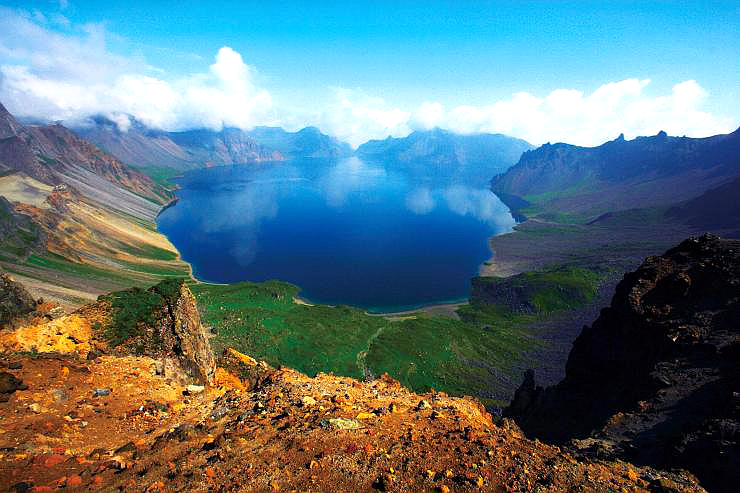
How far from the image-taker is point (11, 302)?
22672 millimetres

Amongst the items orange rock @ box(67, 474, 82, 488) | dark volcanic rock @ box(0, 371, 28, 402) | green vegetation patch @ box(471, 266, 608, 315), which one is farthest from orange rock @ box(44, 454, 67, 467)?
green vegetation patch @ box(471, 266, 608, 315)

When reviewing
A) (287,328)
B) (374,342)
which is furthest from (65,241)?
(374,342)

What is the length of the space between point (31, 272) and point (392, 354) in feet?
298

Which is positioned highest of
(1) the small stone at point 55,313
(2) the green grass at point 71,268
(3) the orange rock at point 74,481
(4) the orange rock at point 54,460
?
(1) the small stone at point 55,313

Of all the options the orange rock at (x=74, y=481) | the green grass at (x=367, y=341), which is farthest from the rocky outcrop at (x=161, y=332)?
the green grass at (x=367, y=341)

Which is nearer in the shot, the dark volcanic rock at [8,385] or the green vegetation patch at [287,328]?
the dark volcanic rock at [8,385]

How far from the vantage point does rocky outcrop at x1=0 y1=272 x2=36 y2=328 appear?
862 inches

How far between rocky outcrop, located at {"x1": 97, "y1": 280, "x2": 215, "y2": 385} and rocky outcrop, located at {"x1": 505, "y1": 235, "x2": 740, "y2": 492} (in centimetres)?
2550

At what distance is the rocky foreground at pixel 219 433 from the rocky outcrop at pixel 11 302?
18.5 inches

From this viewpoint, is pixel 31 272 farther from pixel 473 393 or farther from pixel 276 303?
pixel 473 393

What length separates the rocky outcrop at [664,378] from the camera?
20453 millimetres

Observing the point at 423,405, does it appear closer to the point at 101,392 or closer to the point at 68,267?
the point at 101,392

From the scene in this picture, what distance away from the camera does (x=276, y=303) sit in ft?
348

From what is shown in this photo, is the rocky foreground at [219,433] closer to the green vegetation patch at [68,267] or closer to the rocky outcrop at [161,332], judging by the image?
the rocky outcrop at [161,332]
